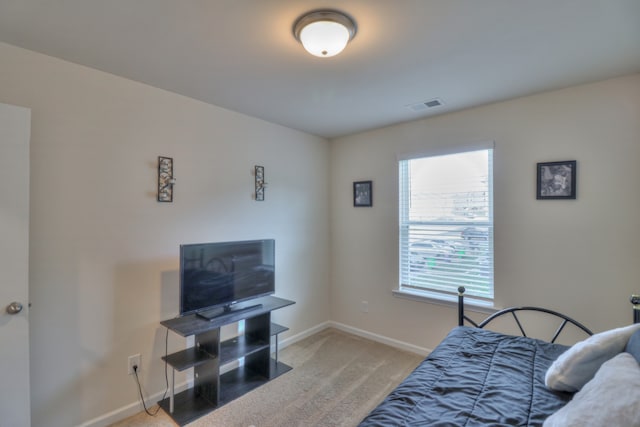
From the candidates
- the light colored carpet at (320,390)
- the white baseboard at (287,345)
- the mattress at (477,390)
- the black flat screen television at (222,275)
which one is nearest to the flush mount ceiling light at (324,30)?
the black flat screen television at (222,275)

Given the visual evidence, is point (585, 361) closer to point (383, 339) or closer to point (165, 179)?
point (383, 339)

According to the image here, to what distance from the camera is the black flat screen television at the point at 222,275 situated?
2.34 meters

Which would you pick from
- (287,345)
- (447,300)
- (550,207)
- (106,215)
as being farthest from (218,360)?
(550,207)

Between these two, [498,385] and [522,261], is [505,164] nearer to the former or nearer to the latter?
[522,261]

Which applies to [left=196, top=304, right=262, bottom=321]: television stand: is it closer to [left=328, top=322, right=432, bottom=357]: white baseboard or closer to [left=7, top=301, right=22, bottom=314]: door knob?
[left=7, top=301, right=22, bottom=314]: door knob

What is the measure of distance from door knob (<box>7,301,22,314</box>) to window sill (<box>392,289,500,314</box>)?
3.12 meters

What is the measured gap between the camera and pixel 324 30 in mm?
1591

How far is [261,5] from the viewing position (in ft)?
4.95

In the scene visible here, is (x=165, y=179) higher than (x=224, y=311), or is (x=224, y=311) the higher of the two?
(x=165, y=179)

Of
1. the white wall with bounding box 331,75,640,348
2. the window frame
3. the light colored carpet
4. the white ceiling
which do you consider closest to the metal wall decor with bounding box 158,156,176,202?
the white ceiling

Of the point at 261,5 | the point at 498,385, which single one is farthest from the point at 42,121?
the point at 498,385

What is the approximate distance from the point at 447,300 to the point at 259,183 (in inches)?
89.3

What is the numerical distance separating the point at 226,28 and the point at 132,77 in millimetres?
1056

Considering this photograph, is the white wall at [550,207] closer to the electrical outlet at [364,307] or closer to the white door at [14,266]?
the electrical outlet at [364,307]
